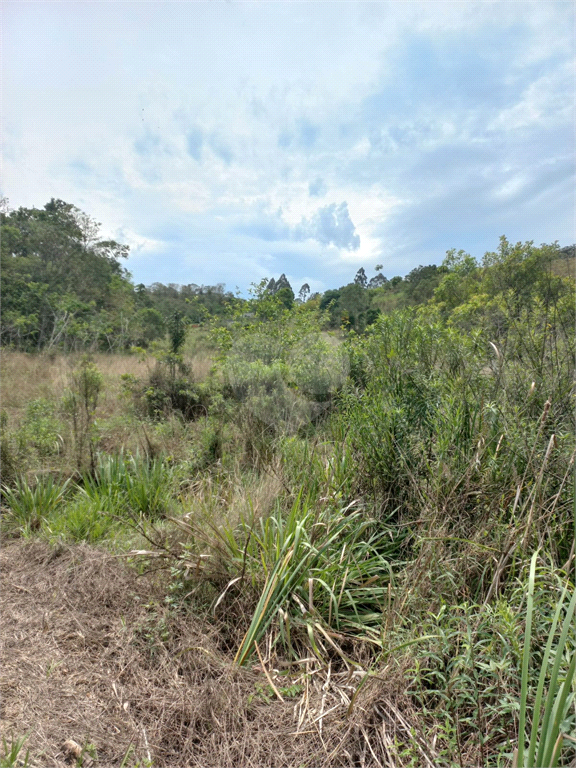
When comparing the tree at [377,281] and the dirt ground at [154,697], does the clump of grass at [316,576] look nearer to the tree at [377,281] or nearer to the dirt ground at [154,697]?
the dirt ground at [154,697]

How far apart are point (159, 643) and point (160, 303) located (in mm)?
20869

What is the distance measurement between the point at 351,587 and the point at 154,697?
115cm

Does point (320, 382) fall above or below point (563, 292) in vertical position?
below

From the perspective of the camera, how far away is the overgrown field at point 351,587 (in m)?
1.64

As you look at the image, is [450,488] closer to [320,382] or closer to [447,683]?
[447,683]

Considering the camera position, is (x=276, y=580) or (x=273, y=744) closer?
(x=273, y=744)

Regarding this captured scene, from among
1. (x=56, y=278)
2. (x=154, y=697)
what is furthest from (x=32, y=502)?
(x=56, y=278)

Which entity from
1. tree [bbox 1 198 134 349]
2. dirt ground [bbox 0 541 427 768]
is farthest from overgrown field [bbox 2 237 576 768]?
tree [bbox 1 198 134 349]

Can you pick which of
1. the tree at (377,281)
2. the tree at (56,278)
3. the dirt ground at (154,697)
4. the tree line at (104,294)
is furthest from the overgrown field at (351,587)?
the tree at (377,281)

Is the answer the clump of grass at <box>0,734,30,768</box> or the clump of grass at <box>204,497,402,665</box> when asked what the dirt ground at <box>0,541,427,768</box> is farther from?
the clump of grass at <box>204,497,402,665</box>

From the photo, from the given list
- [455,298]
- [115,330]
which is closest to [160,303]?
[115,330]

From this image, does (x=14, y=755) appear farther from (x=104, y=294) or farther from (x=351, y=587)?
(x=104, y=294)

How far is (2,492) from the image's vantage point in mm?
4047

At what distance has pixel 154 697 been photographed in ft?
6.22
